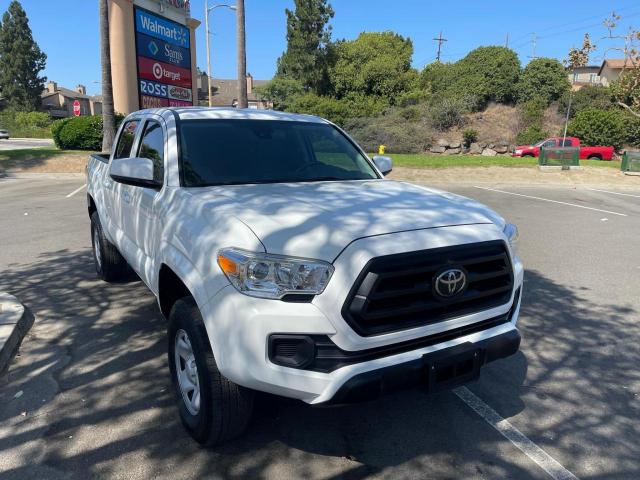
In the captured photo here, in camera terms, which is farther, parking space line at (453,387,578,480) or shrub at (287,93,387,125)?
shrub at (287,93,387,125)

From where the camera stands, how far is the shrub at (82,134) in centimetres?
2134

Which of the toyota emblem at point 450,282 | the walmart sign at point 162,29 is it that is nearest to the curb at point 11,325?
the toyota emblem at point 450,282

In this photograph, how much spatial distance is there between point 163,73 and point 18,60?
53550 millimetres

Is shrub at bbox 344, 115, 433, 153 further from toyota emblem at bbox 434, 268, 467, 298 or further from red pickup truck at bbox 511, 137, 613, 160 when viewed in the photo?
toyota emblem at bbox 434, 268, 467, 298

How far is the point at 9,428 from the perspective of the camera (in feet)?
9.64

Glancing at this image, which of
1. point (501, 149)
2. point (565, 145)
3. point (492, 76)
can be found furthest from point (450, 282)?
point (492, 76)

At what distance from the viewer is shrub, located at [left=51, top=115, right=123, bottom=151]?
21344 millimetres

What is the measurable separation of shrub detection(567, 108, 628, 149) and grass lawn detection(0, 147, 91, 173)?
106 feet

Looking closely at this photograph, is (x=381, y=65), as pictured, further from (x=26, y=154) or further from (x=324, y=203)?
(x=324, y=203)

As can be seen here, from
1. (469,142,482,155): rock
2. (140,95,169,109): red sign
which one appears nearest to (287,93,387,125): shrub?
(469,142,482,155): rock

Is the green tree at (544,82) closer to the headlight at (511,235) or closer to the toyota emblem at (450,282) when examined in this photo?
the headlight at (511,235)

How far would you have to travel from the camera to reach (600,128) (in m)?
35.0

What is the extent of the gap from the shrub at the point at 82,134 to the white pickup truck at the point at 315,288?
797 inches

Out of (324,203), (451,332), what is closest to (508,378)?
(451,332)
